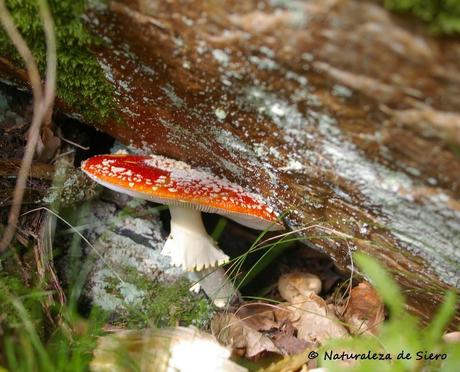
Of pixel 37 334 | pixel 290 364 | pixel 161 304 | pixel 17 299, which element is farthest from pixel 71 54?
pixel 290 364

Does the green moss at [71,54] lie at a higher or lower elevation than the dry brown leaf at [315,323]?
higher

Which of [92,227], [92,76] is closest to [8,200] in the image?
[92,227]

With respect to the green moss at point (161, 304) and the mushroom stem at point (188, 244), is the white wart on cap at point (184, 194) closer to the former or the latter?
the mushroom stem at point (188, 244)

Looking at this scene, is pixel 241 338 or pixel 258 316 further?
pixel 258 316

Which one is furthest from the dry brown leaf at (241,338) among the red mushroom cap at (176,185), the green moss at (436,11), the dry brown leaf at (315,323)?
the green moss at (436,11)

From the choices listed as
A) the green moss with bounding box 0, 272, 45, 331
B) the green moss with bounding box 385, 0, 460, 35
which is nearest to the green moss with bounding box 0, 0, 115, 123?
the green moss with bounding box 0, 272, 45, 331

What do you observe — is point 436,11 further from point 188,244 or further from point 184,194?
point 188,244

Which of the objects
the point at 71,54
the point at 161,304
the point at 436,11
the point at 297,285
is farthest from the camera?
the point at 297,285
